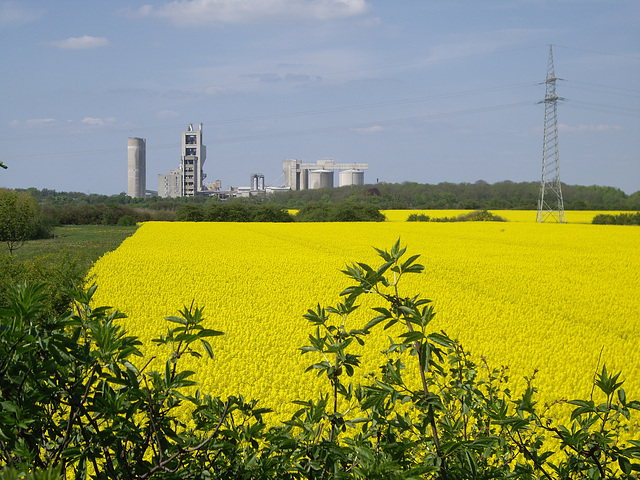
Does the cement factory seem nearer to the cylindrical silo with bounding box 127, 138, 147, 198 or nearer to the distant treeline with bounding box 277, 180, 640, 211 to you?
the cylindrical silo with bounding box 127, 138, 147, 198

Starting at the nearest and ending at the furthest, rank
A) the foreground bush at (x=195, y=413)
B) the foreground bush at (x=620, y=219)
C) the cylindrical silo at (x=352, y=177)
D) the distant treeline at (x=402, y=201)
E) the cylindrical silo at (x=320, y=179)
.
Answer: the foreground bush at (x=195, y=413), the foreground bush at (x=620, y=219), the distant treeline at (x=402, y=201), the cylindrical silo at (x=320, y=179), the cylindrical silo at (x=352, y=177)

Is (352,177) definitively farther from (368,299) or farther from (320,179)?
(368,299)

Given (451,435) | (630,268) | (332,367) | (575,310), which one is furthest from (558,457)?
(630,268)

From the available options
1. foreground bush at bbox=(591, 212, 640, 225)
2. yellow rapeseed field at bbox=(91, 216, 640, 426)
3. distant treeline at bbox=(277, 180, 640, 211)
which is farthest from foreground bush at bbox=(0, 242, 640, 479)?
distant treeline at bbox=(277, 180, 640, 211)

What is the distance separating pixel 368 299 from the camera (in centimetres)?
1369

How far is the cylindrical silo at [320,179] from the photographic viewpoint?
124750 millimetres

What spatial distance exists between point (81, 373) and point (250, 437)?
758 mm

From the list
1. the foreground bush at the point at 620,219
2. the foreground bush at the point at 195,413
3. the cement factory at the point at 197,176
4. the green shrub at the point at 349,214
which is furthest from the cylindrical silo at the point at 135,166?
the foreground bush at the point at 195,413

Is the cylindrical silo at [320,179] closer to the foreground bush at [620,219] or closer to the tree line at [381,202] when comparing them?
the tree line at [381,202]

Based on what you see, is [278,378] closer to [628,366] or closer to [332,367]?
[332,367]

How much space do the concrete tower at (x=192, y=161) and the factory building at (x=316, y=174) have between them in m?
24.6

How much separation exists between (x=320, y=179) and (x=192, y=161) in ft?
93.8

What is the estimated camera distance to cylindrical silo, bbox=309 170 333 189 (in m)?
125

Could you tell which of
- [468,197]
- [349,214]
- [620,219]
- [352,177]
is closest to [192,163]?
[352,177]
